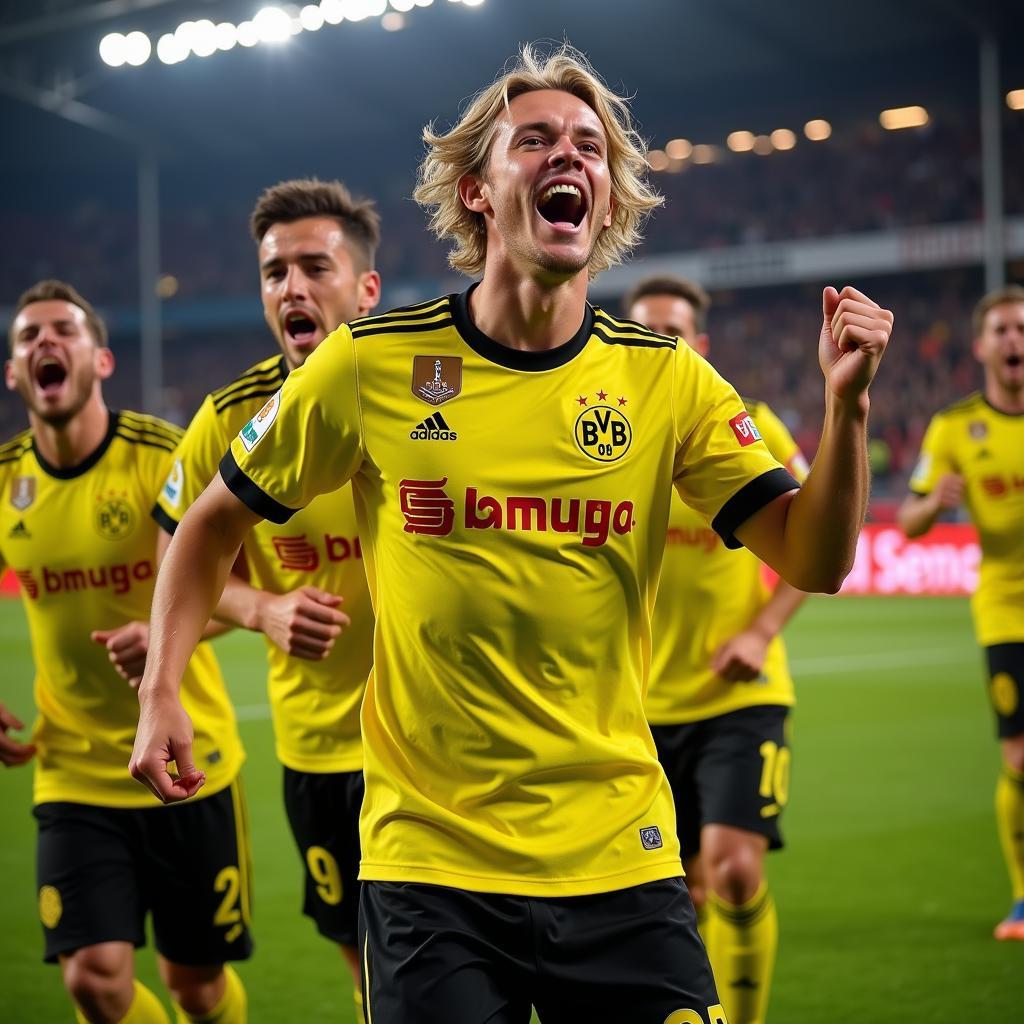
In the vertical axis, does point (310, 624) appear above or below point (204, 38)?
below

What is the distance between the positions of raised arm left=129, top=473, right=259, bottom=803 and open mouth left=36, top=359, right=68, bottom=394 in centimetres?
219

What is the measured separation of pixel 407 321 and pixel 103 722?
2.22 metres

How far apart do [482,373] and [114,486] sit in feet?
7.39

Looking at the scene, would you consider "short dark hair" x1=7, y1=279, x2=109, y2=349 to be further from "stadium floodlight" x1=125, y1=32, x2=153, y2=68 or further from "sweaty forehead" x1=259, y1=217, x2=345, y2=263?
"stadium floodlight" x1=125, y1=32, x2=153, y2=68

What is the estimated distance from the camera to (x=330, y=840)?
4.42m

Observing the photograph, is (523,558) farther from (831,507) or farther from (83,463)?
(83,463)

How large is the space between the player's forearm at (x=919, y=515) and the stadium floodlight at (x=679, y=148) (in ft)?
104

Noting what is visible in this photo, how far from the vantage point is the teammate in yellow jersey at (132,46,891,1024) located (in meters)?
2.58

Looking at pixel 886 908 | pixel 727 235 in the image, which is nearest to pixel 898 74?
pixel 727 235

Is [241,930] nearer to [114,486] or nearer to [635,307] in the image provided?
[114,486]

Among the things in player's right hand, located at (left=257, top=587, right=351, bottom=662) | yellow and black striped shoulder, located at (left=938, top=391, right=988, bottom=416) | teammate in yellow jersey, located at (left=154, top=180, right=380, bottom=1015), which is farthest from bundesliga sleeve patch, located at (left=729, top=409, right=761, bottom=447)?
yellow and black striped shoulder, located at (left=938, top=391, right=988, bottom=416)

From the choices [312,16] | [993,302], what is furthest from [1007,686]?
[312,16]

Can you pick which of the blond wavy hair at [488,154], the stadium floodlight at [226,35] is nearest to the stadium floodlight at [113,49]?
the stadium floodlight at [226,35]

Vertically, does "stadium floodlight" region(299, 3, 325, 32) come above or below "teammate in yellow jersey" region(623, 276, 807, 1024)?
above
